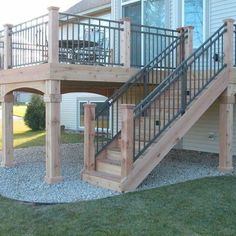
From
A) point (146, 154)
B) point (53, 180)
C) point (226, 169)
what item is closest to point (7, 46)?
point (53, 180)

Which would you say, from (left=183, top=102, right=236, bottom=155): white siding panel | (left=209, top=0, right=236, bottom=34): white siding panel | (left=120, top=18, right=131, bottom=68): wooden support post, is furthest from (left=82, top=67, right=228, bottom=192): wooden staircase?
(left=183, top=102, right=236, bottom=155): white siding panel

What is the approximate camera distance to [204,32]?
1100 cm

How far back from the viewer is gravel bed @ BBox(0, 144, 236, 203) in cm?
716

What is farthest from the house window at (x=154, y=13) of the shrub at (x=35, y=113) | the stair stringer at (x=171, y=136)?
the shrub at (x=35, y=113)

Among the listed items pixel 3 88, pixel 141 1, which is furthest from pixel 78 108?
pixel 3 88

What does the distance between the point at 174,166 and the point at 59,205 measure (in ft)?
12.8

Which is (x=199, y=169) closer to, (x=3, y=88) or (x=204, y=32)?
(x=204, y=32)

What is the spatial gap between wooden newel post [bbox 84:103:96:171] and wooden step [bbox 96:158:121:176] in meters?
0.13

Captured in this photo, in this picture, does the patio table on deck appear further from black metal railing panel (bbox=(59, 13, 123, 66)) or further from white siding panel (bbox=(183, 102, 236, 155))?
white siding panel (bbox=(183, 102, 236, 155))

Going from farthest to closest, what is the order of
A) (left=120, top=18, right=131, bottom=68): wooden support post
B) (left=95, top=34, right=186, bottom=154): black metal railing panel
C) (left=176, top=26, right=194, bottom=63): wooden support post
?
1. (left=176, top=26, right=194, bottom=63): wooden support post
2. (left=120, top=18, right=131, bottom=68): wooden support post
3. (left=95, top=34, right=186, bottom=154): black metal railing panel

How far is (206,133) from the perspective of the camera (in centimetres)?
1199

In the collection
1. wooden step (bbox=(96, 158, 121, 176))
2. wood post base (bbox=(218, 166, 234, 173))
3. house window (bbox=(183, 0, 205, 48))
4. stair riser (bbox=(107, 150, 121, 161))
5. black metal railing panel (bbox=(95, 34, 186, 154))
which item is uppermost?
house window (bbox=(183, 0, 205, 48))

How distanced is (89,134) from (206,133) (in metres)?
4.92

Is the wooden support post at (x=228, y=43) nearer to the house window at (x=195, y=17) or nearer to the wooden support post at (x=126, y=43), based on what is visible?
the wooden support post at (x=126, y=43)
